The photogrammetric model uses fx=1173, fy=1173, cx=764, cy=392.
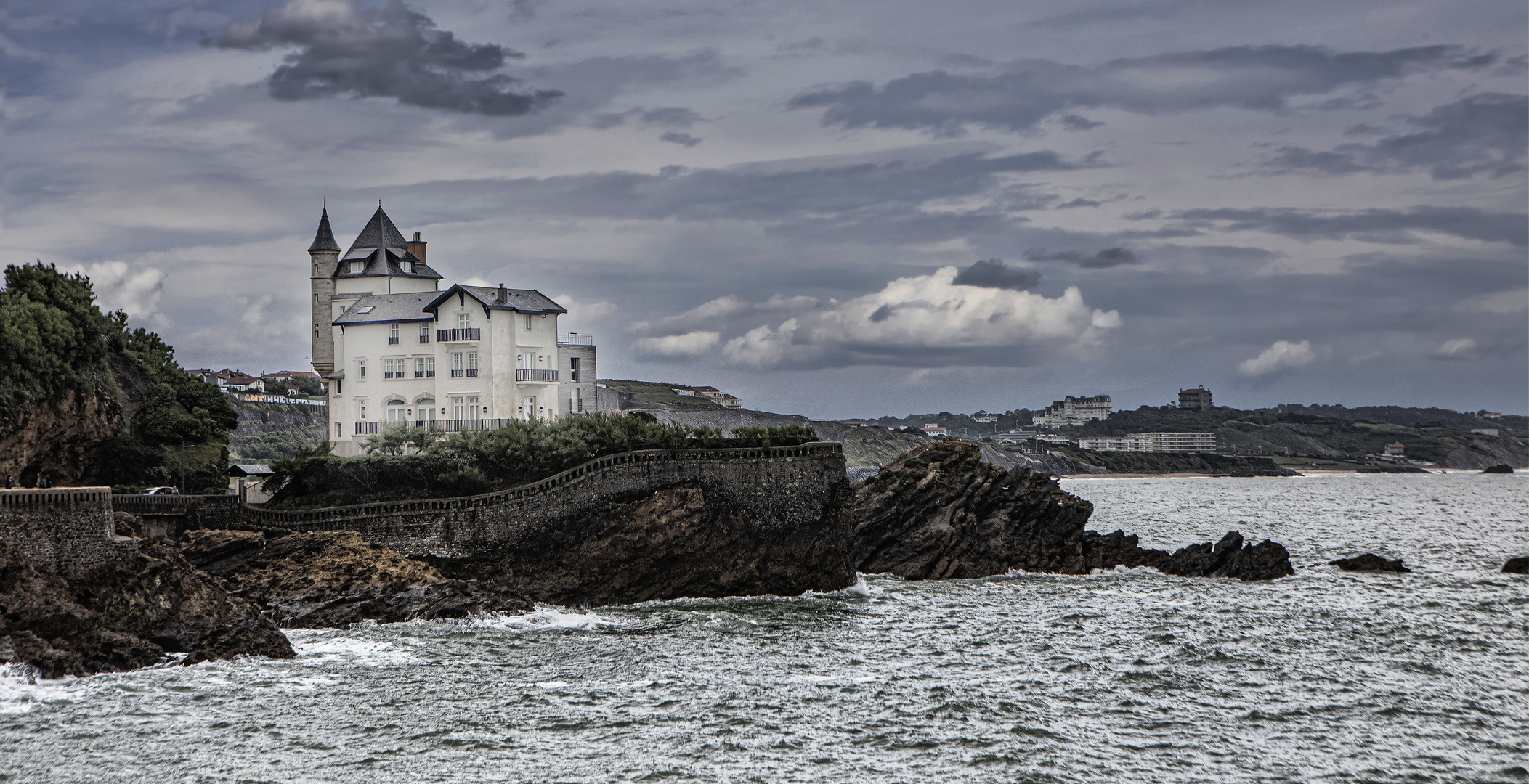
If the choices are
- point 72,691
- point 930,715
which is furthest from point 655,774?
point 72,691

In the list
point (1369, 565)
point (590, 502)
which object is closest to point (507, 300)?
point (590, 502)

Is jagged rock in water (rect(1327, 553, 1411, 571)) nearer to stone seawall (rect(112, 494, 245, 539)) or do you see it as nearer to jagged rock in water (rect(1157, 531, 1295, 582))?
jagged rock in water (rect(1157, 531, 1295, 582))

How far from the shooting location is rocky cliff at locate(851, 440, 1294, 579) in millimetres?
59312

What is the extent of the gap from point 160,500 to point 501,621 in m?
14.7

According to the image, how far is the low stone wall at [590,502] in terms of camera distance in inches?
1857

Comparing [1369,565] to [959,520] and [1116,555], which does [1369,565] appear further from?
[959,520]

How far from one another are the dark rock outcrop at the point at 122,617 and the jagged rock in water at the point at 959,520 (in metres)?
28.6

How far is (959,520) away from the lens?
6053cm

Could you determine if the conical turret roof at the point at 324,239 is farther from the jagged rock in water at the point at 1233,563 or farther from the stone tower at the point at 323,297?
the jagged rock in water at the point at 1233,563

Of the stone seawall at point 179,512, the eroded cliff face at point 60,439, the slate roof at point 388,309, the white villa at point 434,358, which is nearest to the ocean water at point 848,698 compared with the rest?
the stone seawall at point 179,512

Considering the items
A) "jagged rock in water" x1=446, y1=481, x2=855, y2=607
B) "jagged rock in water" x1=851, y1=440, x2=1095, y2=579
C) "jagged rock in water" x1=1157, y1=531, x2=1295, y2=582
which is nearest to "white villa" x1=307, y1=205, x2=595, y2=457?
"jagged rock in water" x1=446, y1=481, x2=855, y2=607

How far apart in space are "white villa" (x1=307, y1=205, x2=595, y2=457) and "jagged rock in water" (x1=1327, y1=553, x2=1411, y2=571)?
43.3 metres

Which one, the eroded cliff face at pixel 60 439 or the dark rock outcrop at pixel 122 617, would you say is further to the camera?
the eroded cliff face at pixel 60 439

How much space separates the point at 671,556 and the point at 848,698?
17.6 meters
